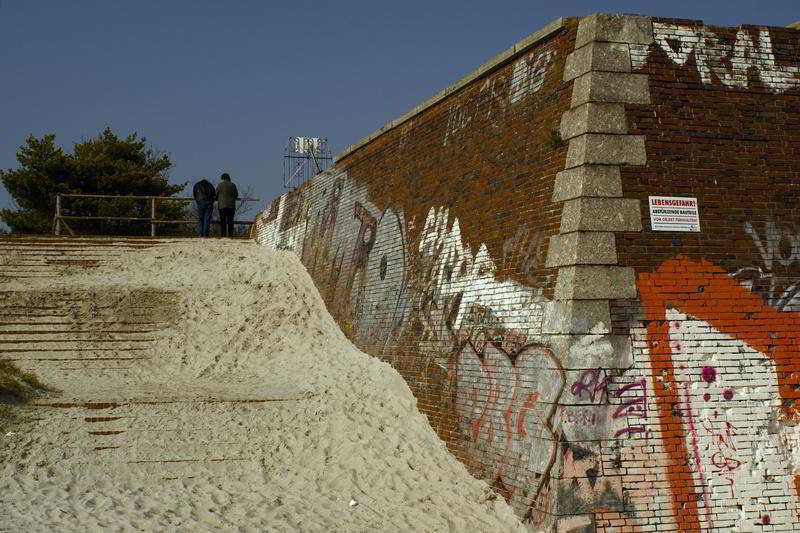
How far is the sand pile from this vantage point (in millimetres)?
8516

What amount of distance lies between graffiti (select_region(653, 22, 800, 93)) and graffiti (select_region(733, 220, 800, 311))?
1618 mm

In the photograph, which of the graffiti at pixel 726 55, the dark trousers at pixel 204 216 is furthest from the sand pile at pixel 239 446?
the dark trousers at pixel 204 216

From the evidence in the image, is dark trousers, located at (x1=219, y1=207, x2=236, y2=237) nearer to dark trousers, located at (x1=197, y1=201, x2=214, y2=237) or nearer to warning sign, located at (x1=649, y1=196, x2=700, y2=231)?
dark trousers, located at (x1=197, y1=201, x2=214, y2=237)

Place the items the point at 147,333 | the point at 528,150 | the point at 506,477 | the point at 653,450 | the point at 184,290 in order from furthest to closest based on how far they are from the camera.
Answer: the point at 184,290 < the point at 147,333 < the point at 528,150 < the point at 506,477 < the point at 653,450

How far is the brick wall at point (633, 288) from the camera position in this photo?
8086mm

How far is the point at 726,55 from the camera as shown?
362 inches

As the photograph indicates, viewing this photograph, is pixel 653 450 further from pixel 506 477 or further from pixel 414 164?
pixel 414 164

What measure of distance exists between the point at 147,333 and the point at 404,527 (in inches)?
281

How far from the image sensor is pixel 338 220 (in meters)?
15.7

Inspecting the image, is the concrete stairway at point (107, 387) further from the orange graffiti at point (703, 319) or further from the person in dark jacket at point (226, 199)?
the orange graffiti at point (703, 319)

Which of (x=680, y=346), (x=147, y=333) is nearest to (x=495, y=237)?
(x=680, y=346)

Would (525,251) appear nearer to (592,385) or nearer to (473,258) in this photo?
(473,258)

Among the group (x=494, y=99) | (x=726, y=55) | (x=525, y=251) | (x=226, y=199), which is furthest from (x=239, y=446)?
(x=226, y=199)

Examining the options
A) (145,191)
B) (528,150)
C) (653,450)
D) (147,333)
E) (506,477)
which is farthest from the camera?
(145,191)
